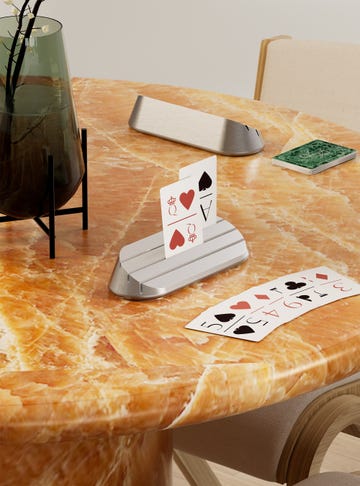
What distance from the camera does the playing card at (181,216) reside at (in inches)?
56.7

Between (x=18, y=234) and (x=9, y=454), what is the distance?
36 centimetres

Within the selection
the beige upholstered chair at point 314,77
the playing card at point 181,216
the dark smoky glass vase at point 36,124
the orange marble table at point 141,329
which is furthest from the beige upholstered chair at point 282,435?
the beige upholstered chair at point 314,77

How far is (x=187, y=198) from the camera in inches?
58.3

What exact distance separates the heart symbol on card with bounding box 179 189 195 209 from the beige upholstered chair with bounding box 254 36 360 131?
1.37 m

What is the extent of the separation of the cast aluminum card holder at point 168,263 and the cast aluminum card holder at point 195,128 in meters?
0.47

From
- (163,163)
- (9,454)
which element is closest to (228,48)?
(163,163)

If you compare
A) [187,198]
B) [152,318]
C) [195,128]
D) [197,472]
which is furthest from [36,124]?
[197,472]

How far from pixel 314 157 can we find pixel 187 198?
59 centimetres

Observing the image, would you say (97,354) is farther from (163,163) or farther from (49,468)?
(163,163)

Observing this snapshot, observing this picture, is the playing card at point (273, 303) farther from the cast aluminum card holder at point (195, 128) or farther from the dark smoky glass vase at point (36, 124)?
the cast aluminum card holder at point (195, 128)

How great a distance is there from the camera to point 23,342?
129 cm

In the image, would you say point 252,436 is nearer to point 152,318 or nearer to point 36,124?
point 152,318

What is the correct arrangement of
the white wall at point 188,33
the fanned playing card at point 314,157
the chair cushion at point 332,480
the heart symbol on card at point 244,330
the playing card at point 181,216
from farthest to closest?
the white wall at point 188,33 → the fanned playing card at point 314,157 → the chair cushion at point 332,480 → the playing card at point 181,216 → the heart symbol on card at point 244,330

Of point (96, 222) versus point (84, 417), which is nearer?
point (84, 417)
